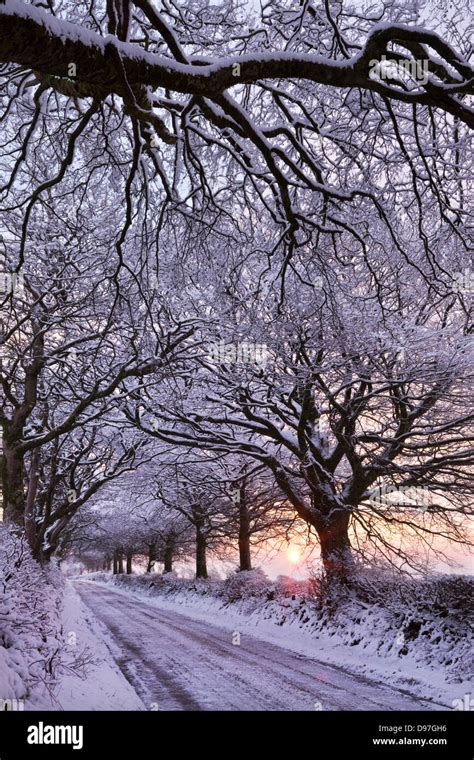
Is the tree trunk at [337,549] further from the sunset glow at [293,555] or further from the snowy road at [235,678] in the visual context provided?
the sunset glow at [293,555]

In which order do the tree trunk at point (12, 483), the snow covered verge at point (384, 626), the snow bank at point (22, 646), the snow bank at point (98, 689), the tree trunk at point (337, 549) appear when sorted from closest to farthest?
1. the snow bank at point (22, 646)
2. the snow bank at point (98, 689)
3. the snow covered verge at point (384, 626)
4. the tree trunk at point (12, 483)
5. the tree trunk at point (337, 549)

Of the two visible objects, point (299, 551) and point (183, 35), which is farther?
point (299, 551)

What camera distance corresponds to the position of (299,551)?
1628 cm

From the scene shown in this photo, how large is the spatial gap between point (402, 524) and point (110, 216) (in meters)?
10.0

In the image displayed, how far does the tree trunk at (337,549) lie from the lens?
41.9 feet

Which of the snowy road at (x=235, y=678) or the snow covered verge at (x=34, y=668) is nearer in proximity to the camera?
the snow covered verge at (x=34, y=668)

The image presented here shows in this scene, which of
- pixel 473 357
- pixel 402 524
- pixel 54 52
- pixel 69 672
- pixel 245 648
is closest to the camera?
pixel 54 52

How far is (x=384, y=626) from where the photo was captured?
10.5 meters

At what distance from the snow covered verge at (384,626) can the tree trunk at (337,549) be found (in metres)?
0.43

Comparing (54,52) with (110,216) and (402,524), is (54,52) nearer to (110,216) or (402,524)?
(110,216)

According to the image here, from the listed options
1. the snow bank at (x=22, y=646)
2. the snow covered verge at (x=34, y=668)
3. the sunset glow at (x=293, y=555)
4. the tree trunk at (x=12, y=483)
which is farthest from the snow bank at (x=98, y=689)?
the sunset glow at (x=293, y=555)

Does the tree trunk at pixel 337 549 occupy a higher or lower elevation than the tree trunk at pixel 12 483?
lower

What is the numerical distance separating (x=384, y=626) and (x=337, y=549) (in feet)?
8.56

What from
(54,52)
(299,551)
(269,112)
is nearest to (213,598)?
(299,551)
